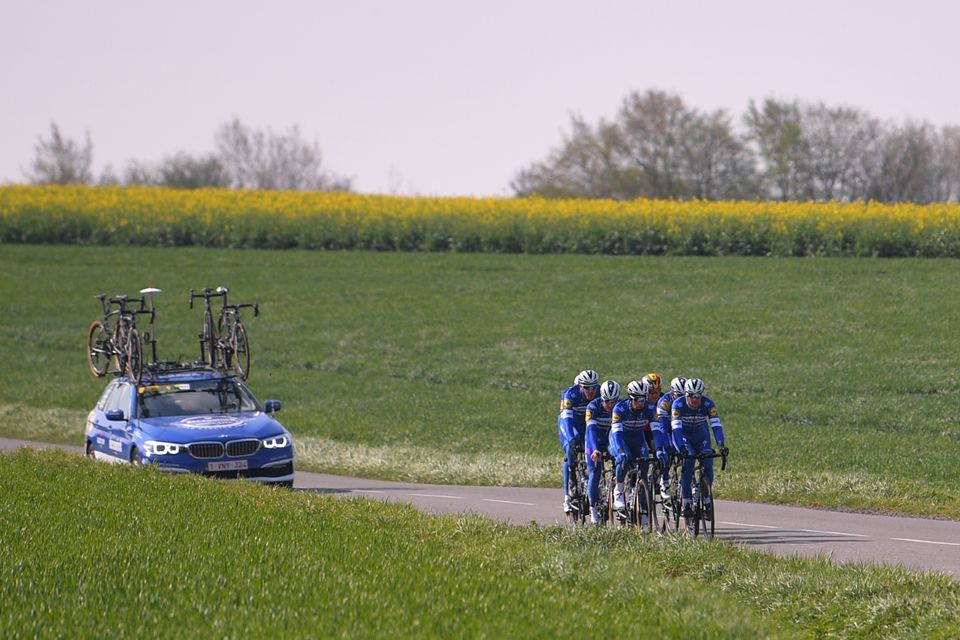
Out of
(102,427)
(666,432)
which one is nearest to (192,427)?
(102,427)

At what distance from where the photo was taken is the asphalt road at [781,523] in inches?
589

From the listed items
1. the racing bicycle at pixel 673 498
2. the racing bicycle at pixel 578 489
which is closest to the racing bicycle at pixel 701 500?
the racing bicycle at pixel 673 498

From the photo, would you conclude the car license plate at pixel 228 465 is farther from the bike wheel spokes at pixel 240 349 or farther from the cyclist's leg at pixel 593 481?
A: the cyclist's leg at pixel 593 481

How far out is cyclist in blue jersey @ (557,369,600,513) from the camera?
1705cm

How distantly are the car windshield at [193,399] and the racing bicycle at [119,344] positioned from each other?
0.38 metres

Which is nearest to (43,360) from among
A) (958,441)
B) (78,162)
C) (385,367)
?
(385,367)

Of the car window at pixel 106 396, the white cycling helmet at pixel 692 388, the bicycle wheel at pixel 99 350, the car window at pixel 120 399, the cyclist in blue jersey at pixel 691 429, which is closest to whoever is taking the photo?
the cyclist in blue jersey at pixel 691 429

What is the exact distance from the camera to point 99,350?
74.2 feet

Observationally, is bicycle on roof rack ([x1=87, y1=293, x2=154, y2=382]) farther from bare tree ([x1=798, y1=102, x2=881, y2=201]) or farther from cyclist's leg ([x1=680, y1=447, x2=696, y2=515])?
bare tree ([x1=798, y1=102, x2=881, y2=201])

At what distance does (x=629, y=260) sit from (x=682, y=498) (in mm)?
31667

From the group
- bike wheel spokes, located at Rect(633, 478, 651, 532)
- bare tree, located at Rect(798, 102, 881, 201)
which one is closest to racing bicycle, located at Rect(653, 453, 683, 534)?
bike wheel spokes, located at Rect(633, 478, 651, 532)

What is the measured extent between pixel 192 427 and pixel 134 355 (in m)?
1.86

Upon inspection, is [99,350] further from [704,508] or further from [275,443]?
[704,508]

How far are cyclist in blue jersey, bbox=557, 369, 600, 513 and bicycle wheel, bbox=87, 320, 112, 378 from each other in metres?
8.34
